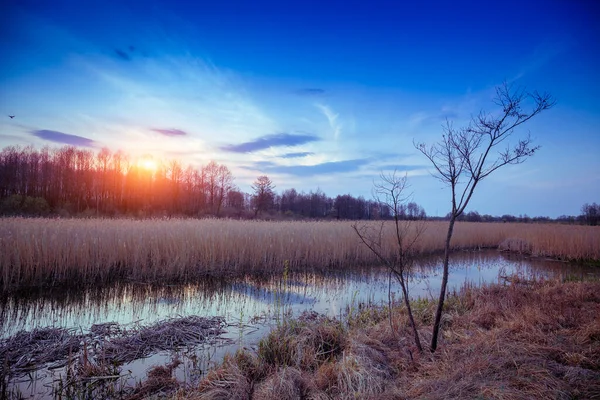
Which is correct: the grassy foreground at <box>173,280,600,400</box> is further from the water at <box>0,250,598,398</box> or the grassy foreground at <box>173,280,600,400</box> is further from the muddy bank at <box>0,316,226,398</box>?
the muddy bank at <box>0,316,226,398</box>

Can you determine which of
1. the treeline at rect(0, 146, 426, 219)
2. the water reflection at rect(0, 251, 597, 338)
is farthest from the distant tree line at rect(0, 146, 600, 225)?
the water reflection at rect(0, 251, 597, 338)

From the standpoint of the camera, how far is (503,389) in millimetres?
2426

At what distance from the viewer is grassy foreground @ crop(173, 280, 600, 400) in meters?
2.60

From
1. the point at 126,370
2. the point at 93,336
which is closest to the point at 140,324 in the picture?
the point at 93,336

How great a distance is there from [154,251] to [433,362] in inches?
330

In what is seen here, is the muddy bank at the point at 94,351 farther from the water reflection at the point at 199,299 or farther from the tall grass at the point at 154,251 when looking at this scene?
the tall grass at the point at 154,251

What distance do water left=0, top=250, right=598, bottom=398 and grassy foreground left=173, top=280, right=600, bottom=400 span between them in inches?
28.9

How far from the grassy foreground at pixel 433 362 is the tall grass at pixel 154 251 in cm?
583

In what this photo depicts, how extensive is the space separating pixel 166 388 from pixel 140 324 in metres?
2.35

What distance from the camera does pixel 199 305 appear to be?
6512 mm

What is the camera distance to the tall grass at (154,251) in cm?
724

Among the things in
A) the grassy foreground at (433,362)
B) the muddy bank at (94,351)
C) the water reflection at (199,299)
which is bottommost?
the water reflection at (199,299)

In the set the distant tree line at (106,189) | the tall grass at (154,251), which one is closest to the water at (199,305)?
the tall grass at (154,251)

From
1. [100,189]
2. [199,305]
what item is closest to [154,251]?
[199,305]
